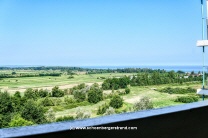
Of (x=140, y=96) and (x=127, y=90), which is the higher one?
(x=127, y=90)

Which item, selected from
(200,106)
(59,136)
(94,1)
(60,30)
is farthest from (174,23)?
(59,136)

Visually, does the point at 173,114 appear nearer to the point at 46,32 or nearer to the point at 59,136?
the point at 59,136

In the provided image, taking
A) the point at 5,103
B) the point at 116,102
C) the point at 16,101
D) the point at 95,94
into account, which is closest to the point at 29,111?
the point at 16,101

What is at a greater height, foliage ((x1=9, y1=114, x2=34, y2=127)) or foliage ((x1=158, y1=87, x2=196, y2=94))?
foliage ((x1=158, y1=87, x2=196, y2=94))

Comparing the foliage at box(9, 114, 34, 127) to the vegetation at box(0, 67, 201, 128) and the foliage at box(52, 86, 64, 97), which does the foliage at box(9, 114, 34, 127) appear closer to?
the vegetation at box(0, 67, 201, 128)

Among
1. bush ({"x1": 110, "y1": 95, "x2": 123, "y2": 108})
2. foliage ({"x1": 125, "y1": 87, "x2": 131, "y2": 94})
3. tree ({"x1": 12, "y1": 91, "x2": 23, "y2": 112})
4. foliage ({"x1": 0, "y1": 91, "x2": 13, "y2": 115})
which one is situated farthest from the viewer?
bush ({"x1": 110, "y1": 95, "x2": 123, "y2": 108})

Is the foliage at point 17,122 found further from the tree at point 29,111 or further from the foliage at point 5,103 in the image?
the tree at point 29,111

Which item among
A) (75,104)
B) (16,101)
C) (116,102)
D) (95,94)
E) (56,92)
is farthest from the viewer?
(116,102)

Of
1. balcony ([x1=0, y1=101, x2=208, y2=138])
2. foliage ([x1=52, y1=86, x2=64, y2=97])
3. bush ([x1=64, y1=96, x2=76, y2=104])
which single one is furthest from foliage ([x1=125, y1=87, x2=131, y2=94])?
balcony ([x1=0, y1=101, x2=208, y2=138])

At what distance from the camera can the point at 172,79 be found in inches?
132

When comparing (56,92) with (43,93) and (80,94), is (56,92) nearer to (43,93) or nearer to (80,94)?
(43,93)

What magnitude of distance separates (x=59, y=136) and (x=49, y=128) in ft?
0.12

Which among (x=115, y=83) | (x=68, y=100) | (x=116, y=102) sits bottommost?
(x=116, y=102)

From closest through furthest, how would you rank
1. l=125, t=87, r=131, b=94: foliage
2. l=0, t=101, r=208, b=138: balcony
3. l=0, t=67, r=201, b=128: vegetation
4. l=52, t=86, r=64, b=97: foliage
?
l=0, t=101, r=208, b=138: balcony, l=0, t=67, r=201, b=128: vegetation, l=52, t=86, r=64, b=97: foliage, l=125, t=87, r=131, b=94: foliage
